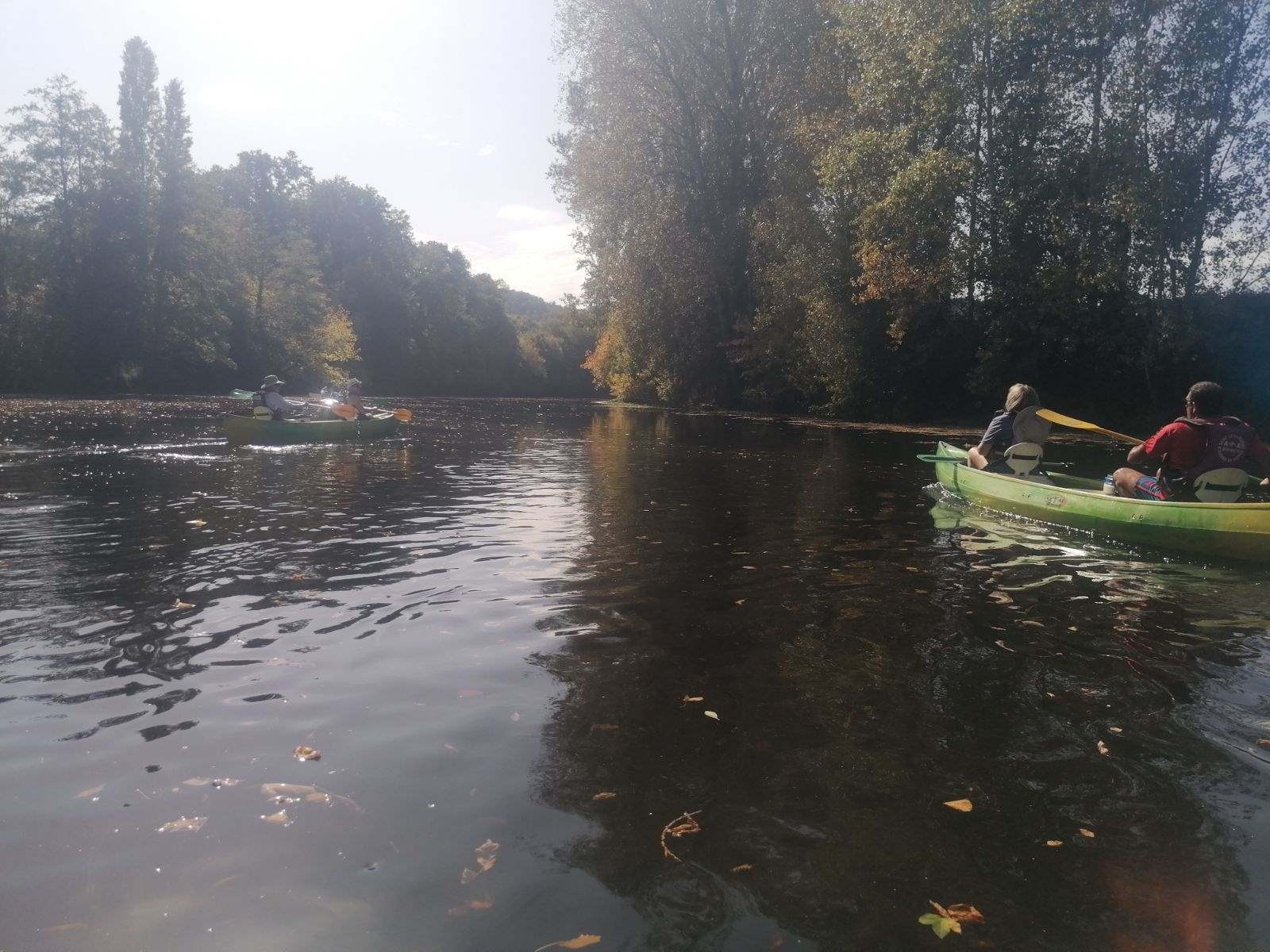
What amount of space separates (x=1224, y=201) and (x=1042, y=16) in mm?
7900

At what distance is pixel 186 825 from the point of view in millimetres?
3367

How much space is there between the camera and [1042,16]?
80.6 feet

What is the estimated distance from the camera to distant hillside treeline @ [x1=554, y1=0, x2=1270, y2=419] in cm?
2547

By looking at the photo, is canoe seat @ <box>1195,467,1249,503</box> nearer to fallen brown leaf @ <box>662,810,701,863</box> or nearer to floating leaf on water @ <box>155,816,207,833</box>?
fallen brown leaf @ <box>662,810,701,863</box>

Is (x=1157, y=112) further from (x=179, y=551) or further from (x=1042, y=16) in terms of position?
(x=179, y=551)

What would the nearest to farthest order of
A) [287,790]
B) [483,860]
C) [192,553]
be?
1. [483,860]
2. [287,790]
3. [192,553]

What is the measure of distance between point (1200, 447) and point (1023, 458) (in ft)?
9.07

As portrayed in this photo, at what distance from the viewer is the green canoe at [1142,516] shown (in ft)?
27.6

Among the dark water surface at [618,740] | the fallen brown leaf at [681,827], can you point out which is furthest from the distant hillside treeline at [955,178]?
the fallen brown leaf at [681,827]

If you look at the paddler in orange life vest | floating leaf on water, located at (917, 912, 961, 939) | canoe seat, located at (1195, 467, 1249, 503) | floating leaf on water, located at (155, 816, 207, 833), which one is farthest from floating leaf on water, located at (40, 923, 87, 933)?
canoe seat, located at (1195, 467, 1249, 503)

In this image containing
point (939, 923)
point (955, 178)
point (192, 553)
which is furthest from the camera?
point (955, 178)

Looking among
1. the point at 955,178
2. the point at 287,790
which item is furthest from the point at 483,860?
the point at 955,178

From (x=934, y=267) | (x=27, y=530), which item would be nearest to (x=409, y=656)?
(x=27, y=530)

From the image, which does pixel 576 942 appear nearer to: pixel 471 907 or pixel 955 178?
pixel 471 907
